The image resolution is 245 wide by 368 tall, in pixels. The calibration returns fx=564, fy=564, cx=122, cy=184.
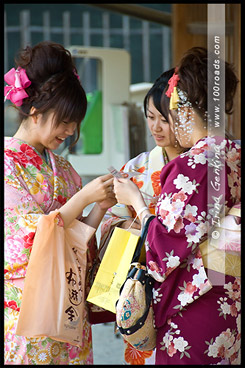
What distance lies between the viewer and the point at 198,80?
6.48ft

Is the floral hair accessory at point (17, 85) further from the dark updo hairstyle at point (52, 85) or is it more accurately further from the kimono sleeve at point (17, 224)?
the kimono sleeve at point (17, 224)

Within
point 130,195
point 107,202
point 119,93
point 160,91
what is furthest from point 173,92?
point 119,93

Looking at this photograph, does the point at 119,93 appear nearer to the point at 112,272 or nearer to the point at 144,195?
the point at 144,195

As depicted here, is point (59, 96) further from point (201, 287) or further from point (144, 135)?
point (144, 135)

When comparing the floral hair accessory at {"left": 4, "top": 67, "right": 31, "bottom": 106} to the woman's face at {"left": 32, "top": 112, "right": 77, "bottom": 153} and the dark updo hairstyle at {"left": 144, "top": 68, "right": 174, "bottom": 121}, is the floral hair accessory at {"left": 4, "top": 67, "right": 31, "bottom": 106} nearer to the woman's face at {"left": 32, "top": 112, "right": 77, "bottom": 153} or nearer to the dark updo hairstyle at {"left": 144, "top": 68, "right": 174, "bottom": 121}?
the woman's face at {"left": 32, "top": 112, "right": 77, "bottom": 153}

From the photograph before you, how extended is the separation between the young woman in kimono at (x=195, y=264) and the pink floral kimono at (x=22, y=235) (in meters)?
0.42

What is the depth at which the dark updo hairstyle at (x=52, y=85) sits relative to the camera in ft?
7.08

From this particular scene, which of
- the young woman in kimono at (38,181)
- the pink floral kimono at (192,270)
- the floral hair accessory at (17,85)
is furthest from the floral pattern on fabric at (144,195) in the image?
the floral hair accessory at (17,85)

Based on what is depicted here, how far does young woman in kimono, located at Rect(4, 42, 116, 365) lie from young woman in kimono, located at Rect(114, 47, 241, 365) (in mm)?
397

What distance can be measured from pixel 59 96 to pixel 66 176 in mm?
362

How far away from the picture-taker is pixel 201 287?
1851 mm

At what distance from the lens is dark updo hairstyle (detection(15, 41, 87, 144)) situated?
2.16m

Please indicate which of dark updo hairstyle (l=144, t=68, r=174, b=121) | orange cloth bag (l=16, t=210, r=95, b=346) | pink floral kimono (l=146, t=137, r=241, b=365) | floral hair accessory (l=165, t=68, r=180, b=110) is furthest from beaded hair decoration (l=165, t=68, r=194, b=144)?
orange cloth bag (l=16, t=210, r=95, b=346)
